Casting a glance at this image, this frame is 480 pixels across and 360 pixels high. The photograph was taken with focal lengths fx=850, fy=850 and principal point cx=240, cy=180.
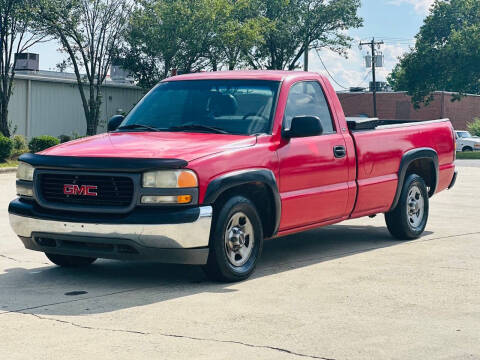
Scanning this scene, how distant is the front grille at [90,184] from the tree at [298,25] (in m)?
56.3

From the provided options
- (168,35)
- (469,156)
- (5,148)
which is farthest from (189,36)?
(5,148)

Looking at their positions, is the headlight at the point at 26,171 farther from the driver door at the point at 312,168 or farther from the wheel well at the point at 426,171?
the wheel well at the point at 426,171

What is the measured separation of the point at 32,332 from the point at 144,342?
825 mm

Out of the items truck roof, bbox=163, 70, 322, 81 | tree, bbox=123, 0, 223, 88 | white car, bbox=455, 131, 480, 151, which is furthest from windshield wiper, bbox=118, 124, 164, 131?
white car, bbox=455, 131, 480, 151

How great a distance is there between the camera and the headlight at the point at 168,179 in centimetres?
699

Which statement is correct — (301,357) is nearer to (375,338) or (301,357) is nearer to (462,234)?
(375,338)

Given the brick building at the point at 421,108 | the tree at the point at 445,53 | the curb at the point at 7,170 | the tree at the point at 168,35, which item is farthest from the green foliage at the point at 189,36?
the curb at the point at 7,170

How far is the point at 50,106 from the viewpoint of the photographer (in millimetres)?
43438

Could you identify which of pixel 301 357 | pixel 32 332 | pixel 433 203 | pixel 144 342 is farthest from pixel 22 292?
pixel 433 203

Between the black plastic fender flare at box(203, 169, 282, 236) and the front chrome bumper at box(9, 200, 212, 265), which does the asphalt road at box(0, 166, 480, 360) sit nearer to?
the front chrome bumper at box(9, 200, 212, 265)

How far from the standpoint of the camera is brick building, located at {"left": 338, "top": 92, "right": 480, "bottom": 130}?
7269cm

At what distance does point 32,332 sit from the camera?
225 inches

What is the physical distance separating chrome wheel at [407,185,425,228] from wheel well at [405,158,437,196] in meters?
0.31

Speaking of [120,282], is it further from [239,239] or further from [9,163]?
[9,163]
